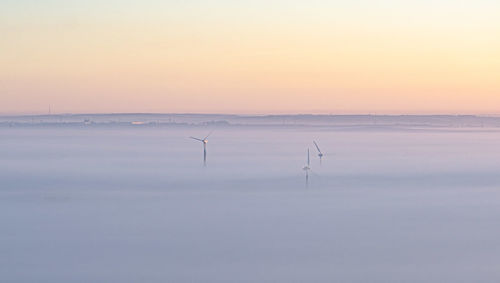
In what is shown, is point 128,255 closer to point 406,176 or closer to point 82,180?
point 82,180

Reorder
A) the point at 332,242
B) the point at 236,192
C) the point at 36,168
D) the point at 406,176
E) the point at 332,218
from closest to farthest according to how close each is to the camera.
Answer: the point at 332,242, the point at 332,218, the point at 236,192, the point at 406,176, the point at 36,168

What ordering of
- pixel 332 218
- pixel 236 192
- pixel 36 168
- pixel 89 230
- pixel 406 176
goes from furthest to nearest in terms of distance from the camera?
pixel 36 168 < pixel 406 176 < pixel 236 192 < pixel 332 218 < pixel 89 230

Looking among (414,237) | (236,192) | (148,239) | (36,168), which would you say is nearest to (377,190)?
(236,192)

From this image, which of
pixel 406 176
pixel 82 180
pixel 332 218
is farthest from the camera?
pixel 406 176

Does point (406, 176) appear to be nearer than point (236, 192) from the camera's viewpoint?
No

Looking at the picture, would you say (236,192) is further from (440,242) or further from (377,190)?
(440,242)

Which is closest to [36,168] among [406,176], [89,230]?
[406,176]

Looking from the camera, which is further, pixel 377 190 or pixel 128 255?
pixel 377 190

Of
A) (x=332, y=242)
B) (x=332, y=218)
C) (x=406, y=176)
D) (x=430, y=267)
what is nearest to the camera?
(x=430, y=267)
